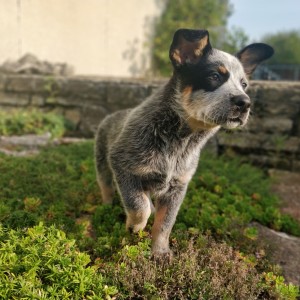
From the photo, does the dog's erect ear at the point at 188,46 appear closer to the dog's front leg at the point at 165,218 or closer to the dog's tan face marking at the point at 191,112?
the dog's tan face marking at the point at 191,112

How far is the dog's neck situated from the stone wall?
→ 349cm

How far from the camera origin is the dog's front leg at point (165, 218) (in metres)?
3.39

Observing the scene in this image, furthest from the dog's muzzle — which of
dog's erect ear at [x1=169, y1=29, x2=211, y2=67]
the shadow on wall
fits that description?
the shadow on wall

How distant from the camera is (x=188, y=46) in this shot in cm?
327

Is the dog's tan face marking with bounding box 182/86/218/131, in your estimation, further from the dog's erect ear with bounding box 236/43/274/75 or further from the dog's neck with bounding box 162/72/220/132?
the dog's erect ear with bounding box 236/43/274/75

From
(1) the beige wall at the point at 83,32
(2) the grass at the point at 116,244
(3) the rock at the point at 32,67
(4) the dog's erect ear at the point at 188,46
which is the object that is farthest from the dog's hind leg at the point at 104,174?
(1) the beige wall at the point at 83,32

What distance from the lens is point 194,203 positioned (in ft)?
14.8

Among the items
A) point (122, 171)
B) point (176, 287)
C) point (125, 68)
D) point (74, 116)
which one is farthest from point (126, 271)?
point (125, 68)

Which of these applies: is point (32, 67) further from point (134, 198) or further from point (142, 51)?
point (142, 51)

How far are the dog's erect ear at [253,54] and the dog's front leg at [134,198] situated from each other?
1564 millimetres

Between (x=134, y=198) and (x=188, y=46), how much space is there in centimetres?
142

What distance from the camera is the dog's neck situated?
3.31 metres

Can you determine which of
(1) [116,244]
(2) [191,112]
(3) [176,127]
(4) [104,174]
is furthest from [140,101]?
(1) [116,244]

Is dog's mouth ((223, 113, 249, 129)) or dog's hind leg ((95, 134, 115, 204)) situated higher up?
dog's mouth ((223, 113, 249, 129))
